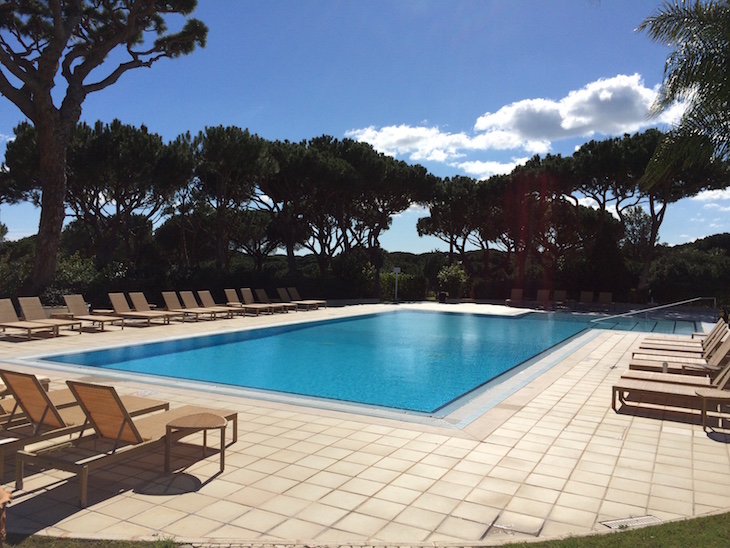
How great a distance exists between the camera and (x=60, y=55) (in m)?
16.7

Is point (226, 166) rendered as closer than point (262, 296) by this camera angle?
No

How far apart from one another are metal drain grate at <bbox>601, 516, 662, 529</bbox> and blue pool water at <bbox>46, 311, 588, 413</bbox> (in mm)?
3491

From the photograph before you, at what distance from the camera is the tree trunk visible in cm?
1675

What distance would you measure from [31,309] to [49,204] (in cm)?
534

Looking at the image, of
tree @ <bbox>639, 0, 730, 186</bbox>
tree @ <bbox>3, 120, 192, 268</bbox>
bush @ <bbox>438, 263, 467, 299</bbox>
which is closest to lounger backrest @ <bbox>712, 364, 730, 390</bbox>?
tree @ <bbox>639, 0, 730, 186</bbox>

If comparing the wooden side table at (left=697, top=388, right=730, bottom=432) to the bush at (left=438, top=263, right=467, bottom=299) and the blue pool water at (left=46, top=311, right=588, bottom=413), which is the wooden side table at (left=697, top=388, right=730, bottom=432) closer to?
the blue pool water at (left=46, top=311, right=588, bottom=413)

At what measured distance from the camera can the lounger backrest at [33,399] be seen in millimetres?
4062

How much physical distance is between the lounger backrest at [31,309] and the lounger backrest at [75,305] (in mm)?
708

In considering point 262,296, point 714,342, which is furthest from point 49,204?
point 714,342

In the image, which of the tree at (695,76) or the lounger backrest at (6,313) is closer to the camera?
the tree at (695,76)

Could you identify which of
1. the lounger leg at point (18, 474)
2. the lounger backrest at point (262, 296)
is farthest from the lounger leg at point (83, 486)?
the lounger backrest at point (262, 296)

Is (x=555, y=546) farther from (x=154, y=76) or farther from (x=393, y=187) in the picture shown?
(x=393, y=187)

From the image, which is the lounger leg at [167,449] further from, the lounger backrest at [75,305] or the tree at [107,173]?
the tree at [107,173]

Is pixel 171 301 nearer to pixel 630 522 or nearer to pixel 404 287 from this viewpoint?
pixel 404 287
